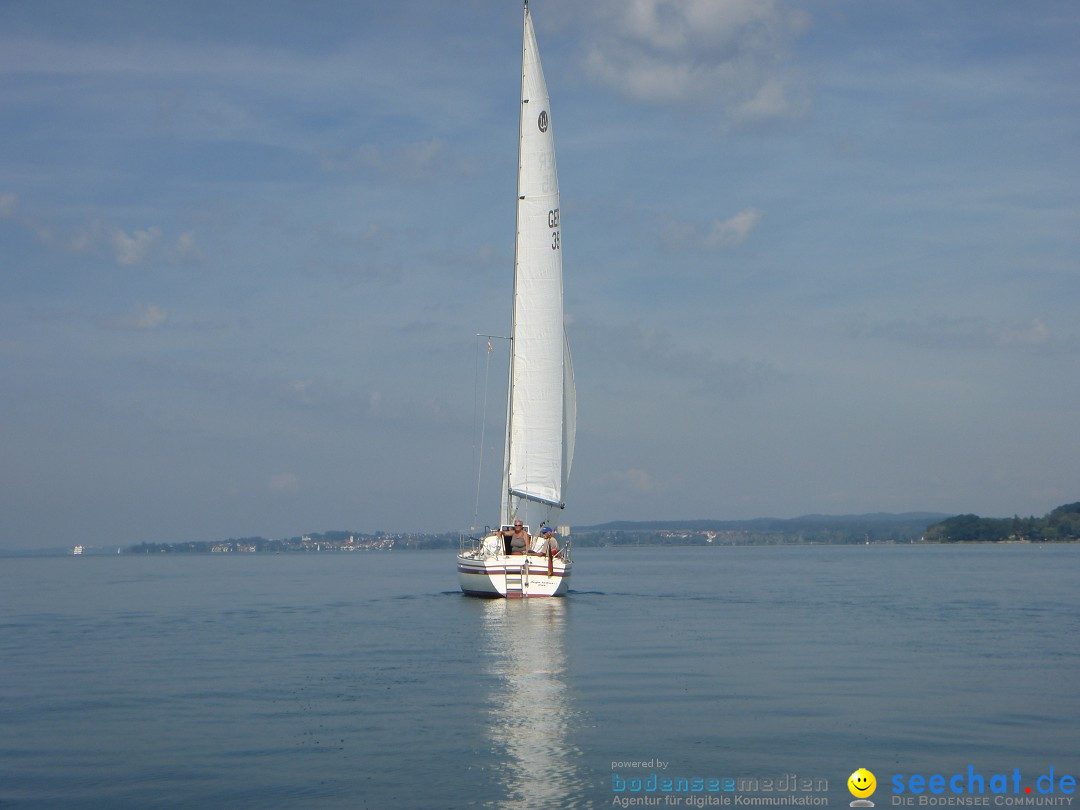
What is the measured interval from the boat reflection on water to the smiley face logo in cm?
326

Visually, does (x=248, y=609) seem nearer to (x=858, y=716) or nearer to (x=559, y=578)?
(x=559, y=578)

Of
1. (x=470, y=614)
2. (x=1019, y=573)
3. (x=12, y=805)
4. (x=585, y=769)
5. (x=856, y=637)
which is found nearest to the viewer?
(x=12, y=805)

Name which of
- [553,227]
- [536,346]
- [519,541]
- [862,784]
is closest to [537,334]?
[536,346]

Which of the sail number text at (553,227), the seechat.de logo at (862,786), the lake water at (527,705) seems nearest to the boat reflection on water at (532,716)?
the lake water at (527,705)

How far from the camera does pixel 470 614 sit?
35188 millimetres

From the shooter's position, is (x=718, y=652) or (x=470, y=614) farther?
(x=470, y=614)

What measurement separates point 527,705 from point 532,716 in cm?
101

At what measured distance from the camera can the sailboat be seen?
39.9m

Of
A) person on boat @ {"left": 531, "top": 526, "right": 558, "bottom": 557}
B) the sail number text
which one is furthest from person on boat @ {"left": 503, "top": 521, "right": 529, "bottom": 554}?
the sail number text

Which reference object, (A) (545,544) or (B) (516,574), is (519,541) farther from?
(B) (516,574)

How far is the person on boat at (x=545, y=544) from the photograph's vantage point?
125ft

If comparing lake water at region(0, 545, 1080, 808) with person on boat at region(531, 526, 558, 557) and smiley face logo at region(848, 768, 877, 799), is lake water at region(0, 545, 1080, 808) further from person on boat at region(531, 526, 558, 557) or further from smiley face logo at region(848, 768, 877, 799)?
person on boat at region(531, 526, 558, 557)

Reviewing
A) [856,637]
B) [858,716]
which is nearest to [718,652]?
[856,637]

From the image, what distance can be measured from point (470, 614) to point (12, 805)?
74.9 ft
